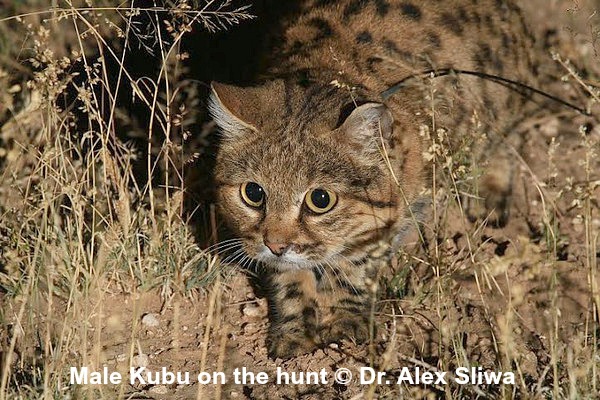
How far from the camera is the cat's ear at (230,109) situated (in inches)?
179

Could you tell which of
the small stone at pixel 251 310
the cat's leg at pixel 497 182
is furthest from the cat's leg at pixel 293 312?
the cat's leg at pixel 497 182

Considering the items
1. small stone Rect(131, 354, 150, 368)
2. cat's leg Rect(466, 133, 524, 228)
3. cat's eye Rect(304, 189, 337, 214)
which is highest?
cat's leg Rect(466, 133, 524, 228)

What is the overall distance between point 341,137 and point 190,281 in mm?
1253

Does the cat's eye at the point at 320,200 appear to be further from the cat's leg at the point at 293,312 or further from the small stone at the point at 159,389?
the small stone at the point at 159,389

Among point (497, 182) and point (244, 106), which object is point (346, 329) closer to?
point (244, 106)

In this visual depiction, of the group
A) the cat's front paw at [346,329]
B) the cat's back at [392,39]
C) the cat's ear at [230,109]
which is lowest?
the cat's front paw at [346,329]

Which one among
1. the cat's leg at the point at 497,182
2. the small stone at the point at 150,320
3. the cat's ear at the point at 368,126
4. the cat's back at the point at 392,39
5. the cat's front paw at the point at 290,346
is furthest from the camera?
the cat's leg at the point at 497,182

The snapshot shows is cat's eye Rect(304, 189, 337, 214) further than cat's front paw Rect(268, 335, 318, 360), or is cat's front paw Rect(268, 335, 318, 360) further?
cat's front paw Rect(268, 335, 318, 360)

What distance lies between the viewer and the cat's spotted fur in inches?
177

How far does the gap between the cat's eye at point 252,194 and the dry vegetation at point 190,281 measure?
0.26m

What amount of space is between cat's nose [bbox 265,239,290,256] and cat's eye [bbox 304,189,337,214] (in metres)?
0.23

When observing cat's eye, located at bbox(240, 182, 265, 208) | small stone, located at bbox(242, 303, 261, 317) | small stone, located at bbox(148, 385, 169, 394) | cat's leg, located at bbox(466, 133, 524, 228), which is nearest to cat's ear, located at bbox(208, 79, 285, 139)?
cat's eye, located at bbox(240, 182, 265, 208)

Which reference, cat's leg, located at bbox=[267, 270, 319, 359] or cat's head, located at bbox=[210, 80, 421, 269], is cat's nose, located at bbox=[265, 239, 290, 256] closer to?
cat's head, located at bbox=[210, 80, 421, 269]

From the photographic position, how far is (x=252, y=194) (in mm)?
4656
